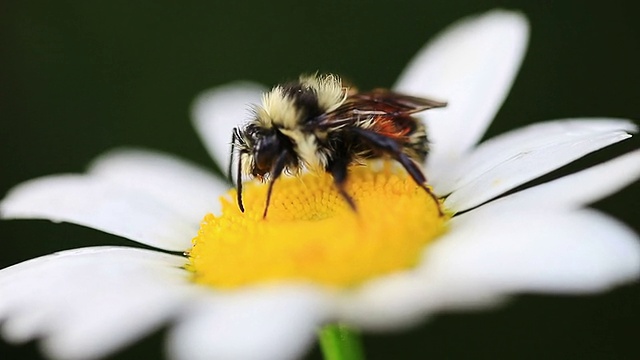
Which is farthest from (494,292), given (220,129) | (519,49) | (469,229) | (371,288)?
(220,129)

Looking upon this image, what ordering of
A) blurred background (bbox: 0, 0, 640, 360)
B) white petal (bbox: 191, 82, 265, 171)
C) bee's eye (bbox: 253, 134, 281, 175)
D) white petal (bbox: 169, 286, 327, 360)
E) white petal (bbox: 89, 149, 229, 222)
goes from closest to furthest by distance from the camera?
white petal (bbox: 169, 286, 327, 360) < bee's eye (bbox: 253, 134, 281, 175) < white petal (bbox: 89, 149, 229, 222) < white petal (bbox: 191, 82, 265, 171) < blurred background (bbox: 0, 0, 640, 360)

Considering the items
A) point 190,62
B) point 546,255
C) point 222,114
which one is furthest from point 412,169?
point 190,62

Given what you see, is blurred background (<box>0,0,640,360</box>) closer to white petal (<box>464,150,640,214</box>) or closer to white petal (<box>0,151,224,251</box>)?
white petal (<box>0,151,224,251</box>)

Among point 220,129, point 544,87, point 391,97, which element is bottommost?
point 544,87

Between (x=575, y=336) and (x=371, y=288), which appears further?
(x=575, y=336)

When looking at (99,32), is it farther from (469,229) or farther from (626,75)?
(469,229)

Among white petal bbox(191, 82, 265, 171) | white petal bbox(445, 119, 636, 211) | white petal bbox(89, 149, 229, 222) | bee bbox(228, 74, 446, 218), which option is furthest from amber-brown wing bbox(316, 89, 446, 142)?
white petal bbox(191, 82, 265, 171)

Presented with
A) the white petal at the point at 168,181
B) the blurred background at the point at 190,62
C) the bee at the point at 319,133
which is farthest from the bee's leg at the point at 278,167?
the blurred background at the point at 190,62
